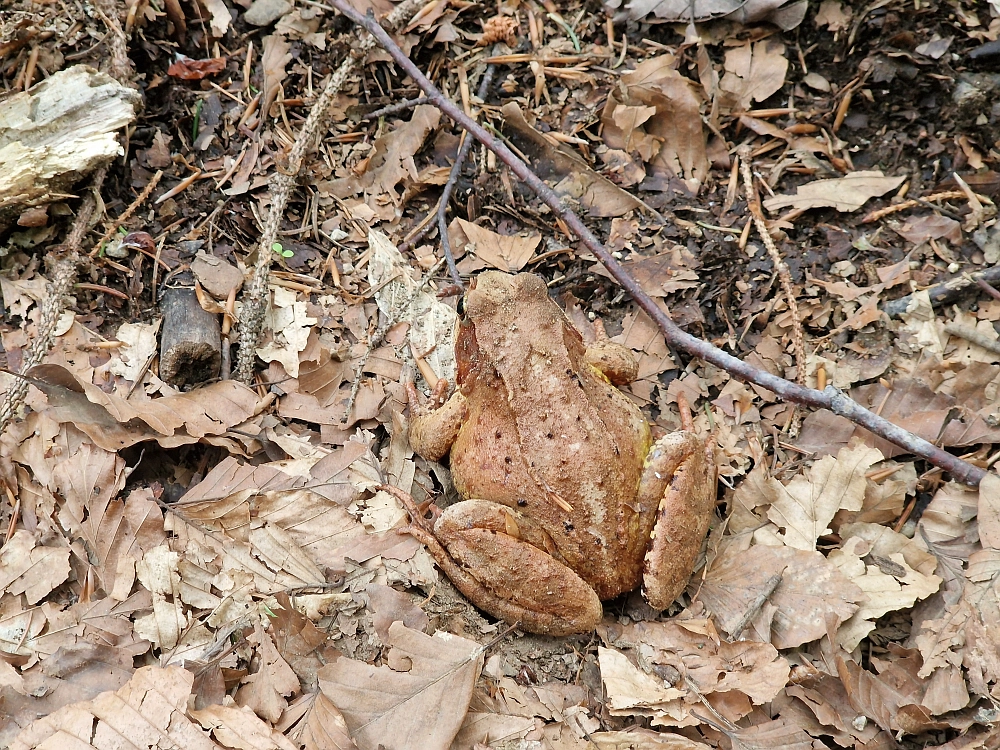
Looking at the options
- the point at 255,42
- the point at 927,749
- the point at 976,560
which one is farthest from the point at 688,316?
the point at 255,42

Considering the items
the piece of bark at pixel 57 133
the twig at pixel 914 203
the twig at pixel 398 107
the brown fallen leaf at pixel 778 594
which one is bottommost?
the brown fallen leaf at pixel 778 594

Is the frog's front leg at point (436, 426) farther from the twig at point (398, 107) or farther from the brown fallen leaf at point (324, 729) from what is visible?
the twig at point (398, 107)

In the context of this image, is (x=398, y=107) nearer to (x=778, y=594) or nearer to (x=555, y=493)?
(x=555, y=493)

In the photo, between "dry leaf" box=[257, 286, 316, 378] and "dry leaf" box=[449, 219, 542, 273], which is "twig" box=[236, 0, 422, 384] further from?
"dry leaf" box=[449, 219, 542, 273]

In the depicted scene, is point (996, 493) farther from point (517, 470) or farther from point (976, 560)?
point (517, 470)

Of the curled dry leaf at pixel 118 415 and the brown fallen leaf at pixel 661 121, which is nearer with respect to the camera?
the curled dry leaf at pixel 118 415

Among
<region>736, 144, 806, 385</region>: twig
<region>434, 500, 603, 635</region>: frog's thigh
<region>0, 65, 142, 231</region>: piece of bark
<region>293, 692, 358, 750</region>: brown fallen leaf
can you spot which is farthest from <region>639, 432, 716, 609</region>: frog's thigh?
<region>0, 65, 142, 231</region>: piece of bark

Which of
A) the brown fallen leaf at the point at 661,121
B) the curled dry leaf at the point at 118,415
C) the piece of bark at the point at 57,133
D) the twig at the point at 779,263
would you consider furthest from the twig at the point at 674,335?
the curled dry leaf at the point at 118,415

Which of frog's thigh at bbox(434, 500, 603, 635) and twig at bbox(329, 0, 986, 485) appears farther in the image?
twig at bbox(329, 0, 986, 485)
